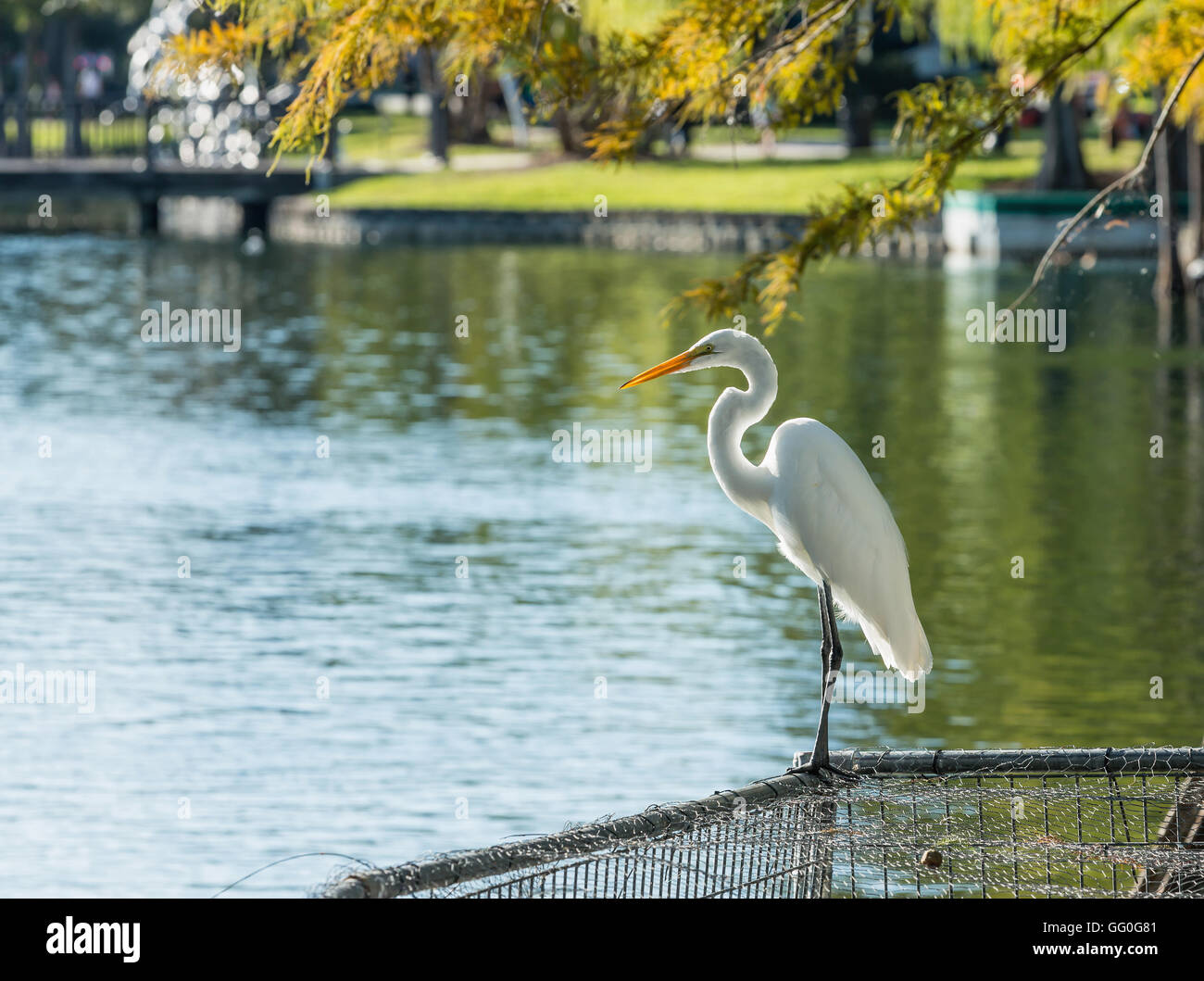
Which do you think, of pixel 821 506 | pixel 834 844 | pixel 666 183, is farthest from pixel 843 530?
pixel 666 183

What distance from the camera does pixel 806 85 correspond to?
421 inches

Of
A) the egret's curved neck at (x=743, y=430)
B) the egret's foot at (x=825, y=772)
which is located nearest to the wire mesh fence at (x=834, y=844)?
the egret's foot at (x=825, y=772)

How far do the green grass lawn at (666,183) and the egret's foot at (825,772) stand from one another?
4555cm

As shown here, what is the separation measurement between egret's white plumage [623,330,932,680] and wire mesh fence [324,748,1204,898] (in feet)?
2.30

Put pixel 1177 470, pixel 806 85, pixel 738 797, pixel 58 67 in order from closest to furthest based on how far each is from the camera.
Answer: pixel 738 797, pixel 806 85, pixel 1177 470, pixel 58 67

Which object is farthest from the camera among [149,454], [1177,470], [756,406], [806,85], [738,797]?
[149,454]

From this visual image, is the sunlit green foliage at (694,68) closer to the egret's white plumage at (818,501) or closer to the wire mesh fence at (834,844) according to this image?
the egret's white plumage at (818,501)

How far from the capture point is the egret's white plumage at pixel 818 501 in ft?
24.6

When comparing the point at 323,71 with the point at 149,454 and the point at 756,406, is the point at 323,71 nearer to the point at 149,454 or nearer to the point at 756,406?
the point at 756,406

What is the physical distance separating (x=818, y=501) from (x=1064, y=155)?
1733 inches

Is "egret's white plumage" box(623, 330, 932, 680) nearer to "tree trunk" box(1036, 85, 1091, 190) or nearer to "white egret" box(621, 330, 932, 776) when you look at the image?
"white egret" box(621, 330, 932, 776)

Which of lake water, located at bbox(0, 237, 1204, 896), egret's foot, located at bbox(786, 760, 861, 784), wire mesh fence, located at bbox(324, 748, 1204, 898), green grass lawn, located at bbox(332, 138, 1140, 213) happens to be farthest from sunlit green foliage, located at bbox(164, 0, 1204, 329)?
green grass lawn, located at bbox(332, 138, 1140, 213)
